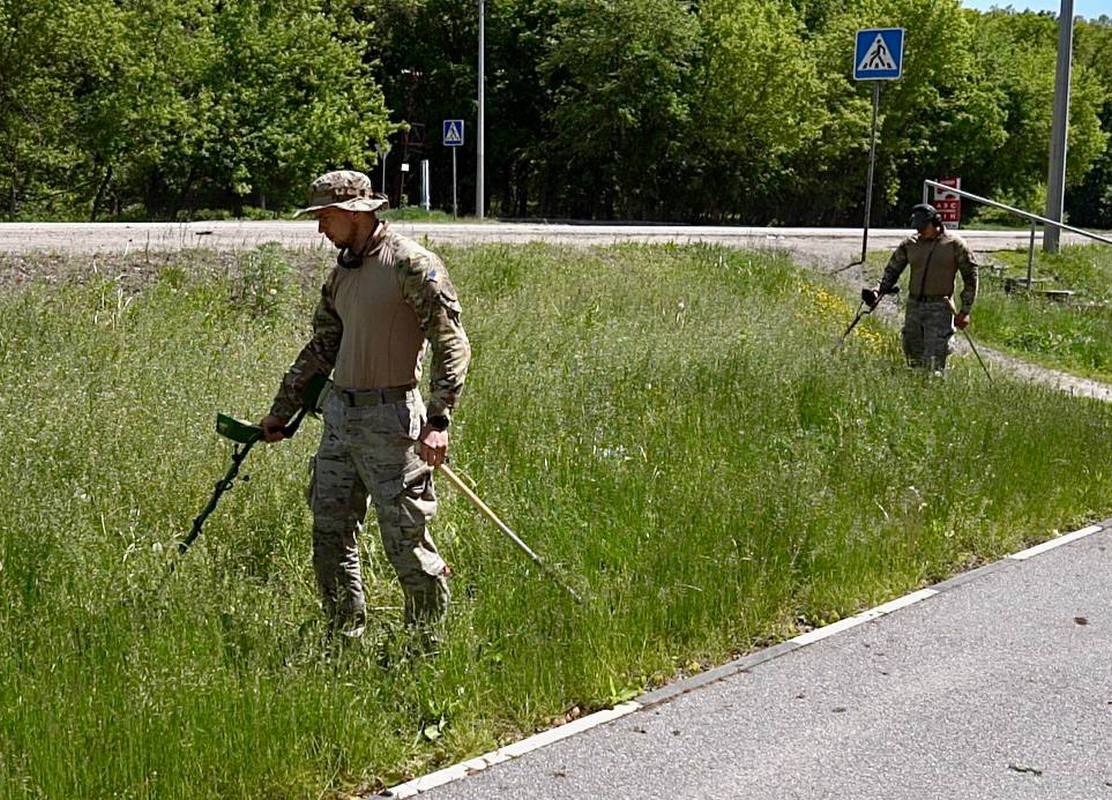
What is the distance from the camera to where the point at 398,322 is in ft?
16.5

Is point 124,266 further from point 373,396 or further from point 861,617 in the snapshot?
point 861,617

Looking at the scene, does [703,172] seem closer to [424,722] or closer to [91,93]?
[91,93]

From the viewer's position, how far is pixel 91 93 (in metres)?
33.3

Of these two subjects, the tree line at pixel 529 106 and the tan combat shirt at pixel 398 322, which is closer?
the tan combat shirt at pixel 398 322

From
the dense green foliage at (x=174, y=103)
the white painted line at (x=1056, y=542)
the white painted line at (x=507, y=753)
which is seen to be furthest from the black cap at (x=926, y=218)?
the dense green foliage at (x=174, y=103)

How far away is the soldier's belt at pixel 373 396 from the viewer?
5.06 m

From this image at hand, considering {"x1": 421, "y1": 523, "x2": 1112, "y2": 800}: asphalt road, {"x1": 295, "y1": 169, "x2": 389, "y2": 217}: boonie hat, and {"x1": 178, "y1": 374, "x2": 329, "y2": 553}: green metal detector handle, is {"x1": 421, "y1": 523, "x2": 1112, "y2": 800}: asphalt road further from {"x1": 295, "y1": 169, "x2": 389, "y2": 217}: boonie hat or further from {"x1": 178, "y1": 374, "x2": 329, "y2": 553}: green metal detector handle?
{"x1": 295, "y1": 169, "x2": 389, "y2": 217}: boonie hat

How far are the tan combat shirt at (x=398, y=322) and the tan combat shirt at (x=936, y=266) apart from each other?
25.1 feet

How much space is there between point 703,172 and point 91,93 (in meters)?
19.7

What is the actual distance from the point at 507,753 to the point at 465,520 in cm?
201

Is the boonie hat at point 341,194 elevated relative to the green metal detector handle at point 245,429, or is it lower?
elevated

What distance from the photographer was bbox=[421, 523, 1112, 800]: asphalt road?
179 inches

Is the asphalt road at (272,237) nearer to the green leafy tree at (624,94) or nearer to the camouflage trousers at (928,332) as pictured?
the camouflage trousers at (928,332)

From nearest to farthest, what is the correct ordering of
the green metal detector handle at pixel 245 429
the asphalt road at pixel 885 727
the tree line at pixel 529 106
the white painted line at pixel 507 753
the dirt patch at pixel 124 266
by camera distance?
1. the white painted line at pixel 507 753
2. the asphalt road at pixel 885 727
3. the green metal detector handle at pixel 245 429
4. the dirt patch at pixel 124 266
5. the tree line at pixel 529 106
